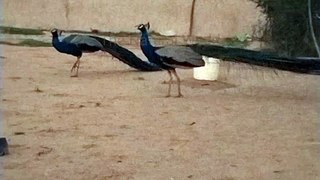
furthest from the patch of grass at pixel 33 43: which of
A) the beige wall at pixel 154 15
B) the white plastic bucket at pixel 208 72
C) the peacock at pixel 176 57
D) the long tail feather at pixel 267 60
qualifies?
the long tail feather at pixel 267 60

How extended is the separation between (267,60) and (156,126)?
1277 millimetres

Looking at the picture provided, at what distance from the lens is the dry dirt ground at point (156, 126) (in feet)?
11.5

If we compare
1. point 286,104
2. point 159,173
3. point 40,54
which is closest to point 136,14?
point 40,54

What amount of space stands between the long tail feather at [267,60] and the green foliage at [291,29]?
161 mm

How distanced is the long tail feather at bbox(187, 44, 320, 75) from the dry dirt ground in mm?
222

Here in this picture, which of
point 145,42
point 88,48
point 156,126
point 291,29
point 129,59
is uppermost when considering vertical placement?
point 291,29

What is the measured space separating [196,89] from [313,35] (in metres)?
1.40

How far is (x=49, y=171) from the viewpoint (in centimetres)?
336

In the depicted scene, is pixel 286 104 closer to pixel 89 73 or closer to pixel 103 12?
pixel 89 73

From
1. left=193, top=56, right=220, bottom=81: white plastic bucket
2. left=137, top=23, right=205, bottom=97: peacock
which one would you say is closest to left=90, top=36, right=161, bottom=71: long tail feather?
left=193, top=56, right=220, bottom=81: white plastic bucket

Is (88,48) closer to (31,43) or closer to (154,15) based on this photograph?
(31,43)

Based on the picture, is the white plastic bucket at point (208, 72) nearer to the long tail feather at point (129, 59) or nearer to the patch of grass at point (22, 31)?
the long tail feather at point (129, 59)

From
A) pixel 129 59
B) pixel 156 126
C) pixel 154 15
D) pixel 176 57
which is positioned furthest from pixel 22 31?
pixel 156 126

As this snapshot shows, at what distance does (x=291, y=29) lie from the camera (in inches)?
235
